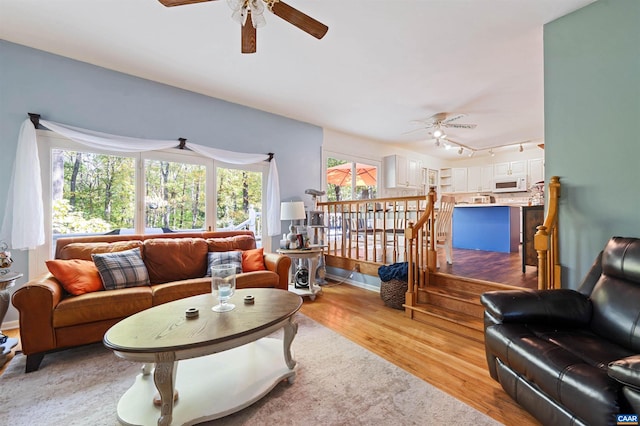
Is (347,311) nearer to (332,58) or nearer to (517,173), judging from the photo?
(332,58)

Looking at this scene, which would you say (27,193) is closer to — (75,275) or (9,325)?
(75,275)

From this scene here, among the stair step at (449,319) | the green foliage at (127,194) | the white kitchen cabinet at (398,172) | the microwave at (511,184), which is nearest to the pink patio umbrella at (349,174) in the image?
the white kitchen cabinet at (398,172)

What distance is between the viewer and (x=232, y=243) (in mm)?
3461

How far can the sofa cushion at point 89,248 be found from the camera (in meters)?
2.60

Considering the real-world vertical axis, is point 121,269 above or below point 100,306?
above

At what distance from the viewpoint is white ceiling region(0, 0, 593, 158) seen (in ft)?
7.28

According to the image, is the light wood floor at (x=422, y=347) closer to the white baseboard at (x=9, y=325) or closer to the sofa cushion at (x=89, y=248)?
the white baseboard at (x=9, y=325)

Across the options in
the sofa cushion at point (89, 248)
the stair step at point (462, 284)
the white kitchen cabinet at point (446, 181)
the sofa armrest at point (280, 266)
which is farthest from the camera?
the white kitchen cabinet at point (446, 181)

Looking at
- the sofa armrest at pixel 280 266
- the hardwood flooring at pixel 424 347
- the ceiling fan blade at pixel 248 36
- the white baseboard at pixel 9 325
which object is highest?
the ceiling fan blade at pixel 248 36

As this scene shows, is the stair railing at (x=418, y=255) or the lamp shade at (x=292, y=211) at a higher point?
the lamp shade at (x=292, y=211)

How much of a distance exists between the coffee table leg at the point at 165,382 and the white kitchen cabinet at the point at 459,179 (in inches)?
326

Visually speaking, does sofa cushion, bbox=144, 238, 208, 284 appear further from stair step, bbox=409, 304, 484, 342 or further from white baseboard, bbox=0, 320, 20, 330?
stair step, bbox=409, 304, 484, 342

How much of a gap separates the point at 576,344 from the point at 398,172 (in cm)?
516

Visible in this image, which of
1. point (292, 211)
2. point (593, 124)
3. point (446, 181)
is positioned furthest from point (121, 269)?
point (446, 181)
